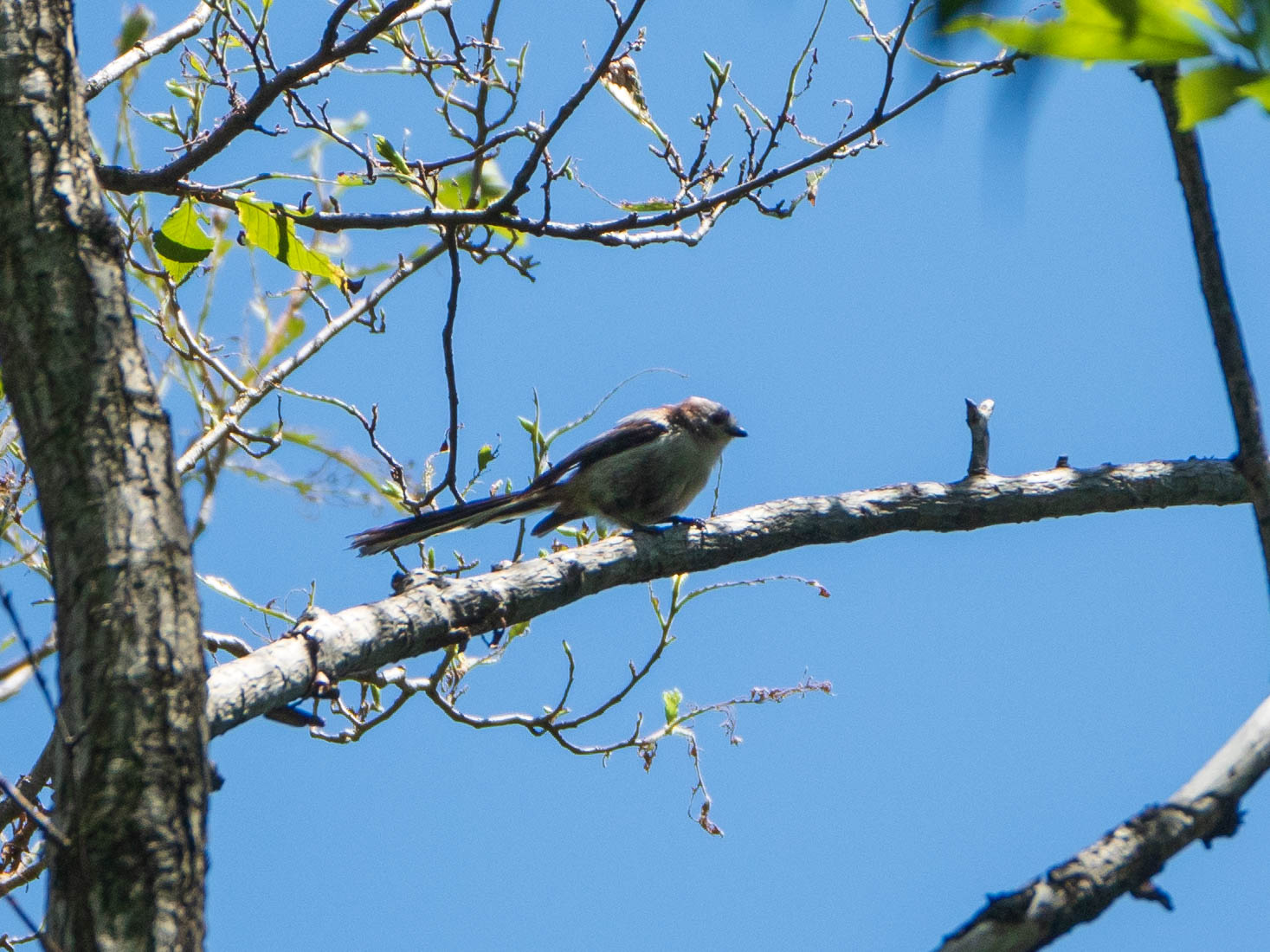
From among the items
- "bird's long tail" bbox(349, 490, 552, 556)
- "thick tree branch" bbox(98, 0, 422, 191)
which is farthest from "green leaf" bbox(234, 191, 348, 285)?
"bird's long tail" bbox(349, 490, 552, 556)

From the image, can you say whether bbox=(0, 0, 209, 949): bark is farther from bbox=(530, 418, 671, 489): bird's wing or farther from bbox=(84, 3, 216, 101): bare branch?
bbox=(530, 418, 671, 489): bird's wing

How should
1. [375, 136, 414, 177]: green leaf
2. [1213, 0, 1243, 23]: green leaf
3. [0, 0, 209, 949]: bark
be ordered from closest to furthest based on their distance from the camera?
[1213, 0, 1243, 23]: green leaf → [0, 0, 209, 949]: bark → [375, 136, 414, 177]: green leaf

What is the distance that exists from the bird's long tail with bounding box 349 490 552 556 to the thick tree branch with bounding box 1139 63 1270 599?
269cm

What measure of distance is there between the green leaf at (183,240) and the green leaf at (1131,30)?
3.21 meters

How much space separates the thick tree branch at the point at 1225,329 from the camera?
4.77 feet

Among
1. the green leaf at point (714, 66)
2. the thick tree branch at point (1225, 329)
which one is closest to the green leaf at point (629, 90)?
the green leaf at point (714, 66)

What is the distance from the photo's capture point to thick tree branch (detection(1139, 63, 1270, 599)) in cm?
145

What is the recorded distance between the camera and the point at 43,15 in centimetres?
227

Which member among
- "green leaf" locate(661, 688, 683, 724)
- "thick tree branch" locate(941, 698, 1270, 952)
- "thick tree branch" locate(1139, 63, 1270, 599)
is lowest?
"thick tree branch" locate(941, 698, 1270, 952)

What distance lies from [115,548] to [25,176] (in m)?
0.75

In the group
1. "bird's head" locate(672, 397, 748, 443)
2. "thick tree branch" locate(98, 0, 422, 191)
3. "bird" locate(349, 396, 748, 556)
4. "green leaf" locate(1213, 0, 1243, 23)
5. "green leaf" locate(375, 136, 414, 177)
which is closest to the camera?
"green leaf" locate(1213, 0, 1243, 23)

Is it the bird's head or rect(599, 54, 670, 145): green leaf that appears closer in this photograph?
rect(599, 54, 670, 145): green leaf

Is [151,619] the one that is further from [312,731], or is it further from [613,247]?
[613,247]

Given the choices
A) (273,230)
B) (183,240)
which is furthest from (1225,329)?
(183,240)
